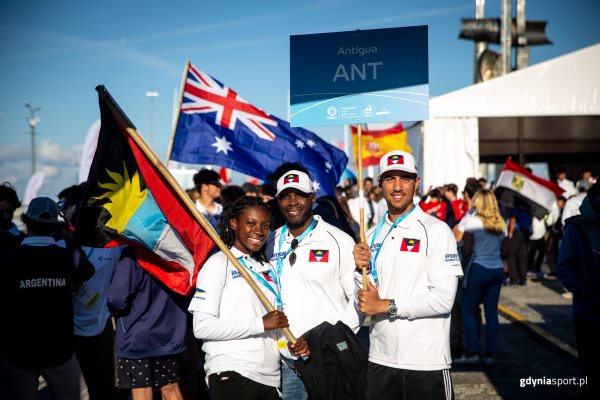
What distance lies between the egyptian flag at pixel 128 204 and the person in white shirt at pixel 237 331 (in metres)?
0.64

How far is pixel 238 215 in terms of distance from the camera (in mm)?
3971

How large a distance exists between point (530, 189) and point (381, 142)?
674cm

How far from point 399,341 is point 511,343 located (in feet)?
17.6

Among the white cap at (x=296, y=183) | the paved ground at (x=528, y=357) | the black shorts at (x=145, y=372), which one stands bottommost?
the paved ground at (x=528, y=357)

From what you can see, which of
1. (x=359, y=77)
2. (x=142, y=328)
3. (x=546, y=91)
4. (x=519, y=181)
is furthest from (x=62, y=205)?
(x=546, y=91)

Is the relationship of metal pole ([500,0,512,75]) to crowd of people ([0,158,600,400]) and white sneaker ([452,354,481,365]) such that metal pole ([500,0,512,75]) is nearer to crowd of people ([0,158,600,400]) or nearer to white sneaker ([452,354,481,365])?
white sneaker ([452,354,481,365])

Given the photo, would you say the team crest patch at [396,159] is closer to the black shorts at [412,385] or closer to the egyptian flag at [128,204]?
the black shorts at [412,385]

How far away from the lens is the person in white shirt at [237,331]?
3.57 metres

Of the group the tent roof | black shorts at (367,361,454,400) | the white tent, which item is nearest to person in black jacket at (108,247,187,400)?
black shorts at (367,361,454,400)

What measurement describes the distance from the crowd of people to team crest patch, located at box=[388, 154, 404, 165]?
0.07ft

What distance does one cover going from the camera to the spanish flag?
55.8 feet

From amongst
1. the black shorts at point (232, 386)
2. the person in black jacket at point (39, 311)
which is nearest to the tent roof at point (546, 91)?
the person in black jacket at point (39, 311)

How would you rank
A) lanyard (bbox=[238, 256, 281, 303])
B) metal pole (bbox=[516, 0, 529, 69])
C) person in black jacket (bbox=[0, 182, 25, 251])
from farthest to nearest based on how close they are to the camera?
metal pole (bbox=[516, 0, 529, 69])
person in black jacket (bbox=[0, 182, 25, 251])
lanyard (bbox=[238, 256, 281, 303])

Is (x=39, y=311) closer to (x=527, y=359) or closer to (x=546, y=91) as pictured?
(x=527, y=359)
